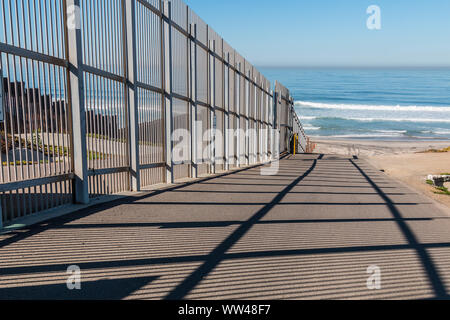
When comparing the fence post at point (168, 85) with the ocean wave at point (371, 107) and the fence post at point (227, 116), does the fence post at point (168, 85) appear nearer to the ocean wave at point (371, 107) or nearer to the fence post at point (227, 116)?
the fence post at point (227, 116)

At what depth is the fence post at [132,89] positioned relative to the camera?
781 centimetres

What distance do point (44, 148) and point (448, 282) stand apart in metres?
5.28

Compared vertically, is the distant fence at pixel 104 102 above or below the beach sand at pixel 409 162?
above

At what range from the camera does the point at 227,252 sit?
4.79m

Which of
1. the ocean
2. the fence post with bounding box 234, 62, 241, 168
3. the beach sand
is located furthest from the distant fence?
the ocean

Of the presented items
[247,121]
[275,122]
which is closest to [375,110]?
[275,122]

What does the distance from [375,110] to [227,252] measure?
70.7m

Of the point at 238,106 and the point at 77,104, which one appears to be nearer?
the point at 77,104

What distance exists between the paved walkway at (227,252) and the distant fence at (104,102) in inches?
31.0

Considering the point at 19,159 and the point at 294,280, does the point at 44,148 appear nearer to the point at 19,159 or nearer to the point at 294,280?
the point at 19,159

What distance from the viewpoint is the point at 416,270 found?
4484 mm

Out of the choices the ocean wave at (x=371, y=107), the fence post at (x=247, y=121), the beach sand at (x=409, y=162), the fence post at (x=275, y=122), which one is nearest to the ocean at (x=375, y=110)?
the ocean wave at (x=371, y=107)

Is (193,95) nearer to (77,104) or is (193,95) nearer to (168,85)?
(168,85)
